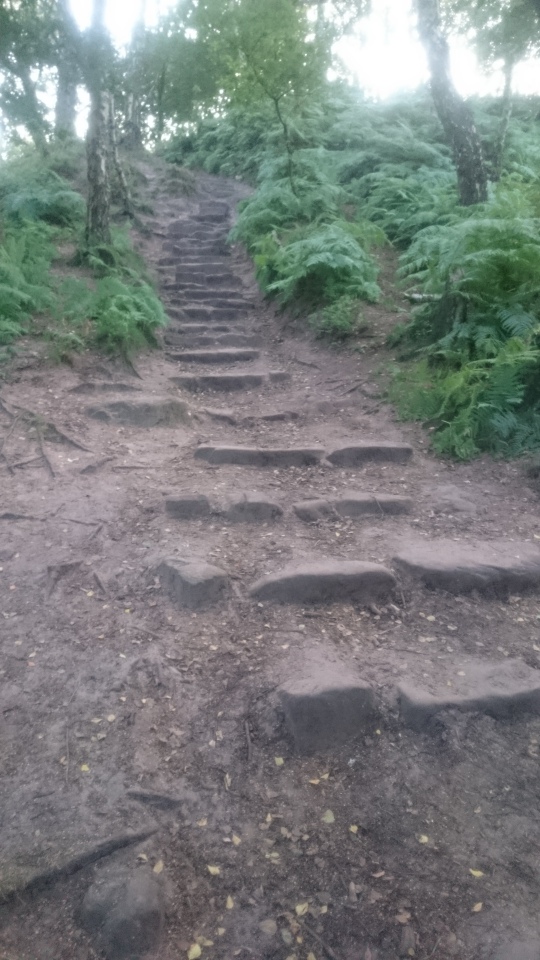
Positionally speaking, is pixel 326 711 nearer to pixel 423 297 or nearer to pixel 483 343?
pixel 483 343

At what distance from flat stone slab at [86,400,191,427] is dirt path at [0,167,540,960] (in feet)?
1.20

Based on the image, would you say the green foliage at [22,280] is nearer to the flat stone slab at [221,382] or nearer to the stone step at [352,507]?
the flat stone slab at [221,382]

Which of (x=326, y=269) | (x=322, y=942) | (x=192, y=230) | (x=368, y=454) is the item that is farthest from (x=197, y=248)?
(x=322, y=942)

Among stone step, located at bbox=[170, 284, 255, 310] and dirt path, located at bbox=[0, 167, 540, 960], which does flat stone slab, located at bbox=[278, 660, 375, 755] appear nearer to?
dirt path, located at bbox=[0, 167, 540, 960]

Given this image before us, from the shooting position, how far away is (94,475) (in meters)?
5.21

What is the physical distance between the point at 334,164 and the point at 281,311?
5164mm

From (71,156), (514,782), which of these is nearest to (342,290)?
(514,782)

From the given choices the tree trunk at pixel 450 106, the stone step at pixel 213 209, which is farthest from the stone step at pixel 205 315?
the stone step at pixel 213 209

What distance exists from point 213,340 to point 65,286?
201 cm

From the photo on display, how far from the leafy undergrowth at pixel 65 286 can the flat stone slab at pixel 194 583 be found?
3.96m

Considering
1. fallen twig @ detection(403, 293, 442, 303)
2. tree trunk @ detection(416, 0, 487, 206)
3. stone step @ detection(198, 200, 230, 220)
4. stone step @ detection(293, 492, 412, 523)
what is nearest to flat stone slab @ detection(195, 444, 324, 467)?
stone step @ detection(293, 492, 412, 523)

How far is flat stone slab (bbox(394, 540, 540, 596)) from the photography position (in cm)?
394

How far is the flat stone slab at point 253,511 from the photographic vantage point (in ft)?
15.3

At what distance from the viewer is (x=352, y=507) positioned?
4.81 metres
